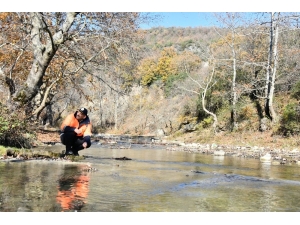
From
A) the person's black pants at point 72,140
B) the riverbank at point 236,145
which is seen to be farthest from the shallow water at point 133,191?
the riverbank at point 236,145

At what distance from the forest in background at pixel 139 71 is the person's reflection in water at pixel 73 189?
173 inches

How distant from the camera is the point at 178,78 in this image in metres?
48.2

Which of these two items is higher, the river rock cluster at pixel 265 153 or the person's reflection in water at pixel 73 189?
the person's reflection in water at pixel 73 189

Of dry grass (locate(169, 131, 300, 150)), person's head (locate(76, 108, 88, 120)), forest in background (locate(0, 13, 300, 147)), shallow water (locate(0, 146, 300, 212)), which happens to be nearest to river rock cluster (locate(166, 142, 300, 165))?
dry grass (locate(169, 131, 300, 150))

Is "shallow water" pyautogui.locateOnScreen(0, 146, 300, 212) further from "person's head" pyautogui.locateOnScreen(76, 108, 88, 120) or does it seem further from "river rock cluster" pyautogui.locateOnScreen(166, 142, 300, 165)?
"river rock cluster" pyautogui.locateOnScreen(166, 142, 300, 165)

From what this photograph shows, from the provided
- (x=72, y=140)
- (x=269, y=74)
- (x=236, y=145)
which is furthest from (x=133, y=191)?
(x=269, y=74)

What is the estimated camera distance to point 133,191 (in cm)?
590

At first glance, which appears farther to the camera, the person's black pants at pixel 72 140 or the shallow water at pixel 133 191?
the person's black pants at pixel 72 140

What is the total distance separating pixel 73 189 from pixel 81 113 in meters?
3.49

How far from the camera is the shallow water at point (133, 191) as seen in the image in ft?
15.9

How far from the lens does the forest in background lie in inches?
537

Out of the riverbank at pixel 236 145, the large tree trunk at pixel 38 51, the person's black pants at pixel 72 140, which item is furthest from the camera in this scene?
the riverbank at pixel 236 145

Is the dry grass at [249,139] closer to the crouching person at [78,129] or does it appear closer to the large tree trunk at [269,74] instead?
the large tree trunk at [269,74]

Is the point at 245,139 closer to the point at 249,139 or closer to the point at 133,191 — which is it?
the point at 249,139
